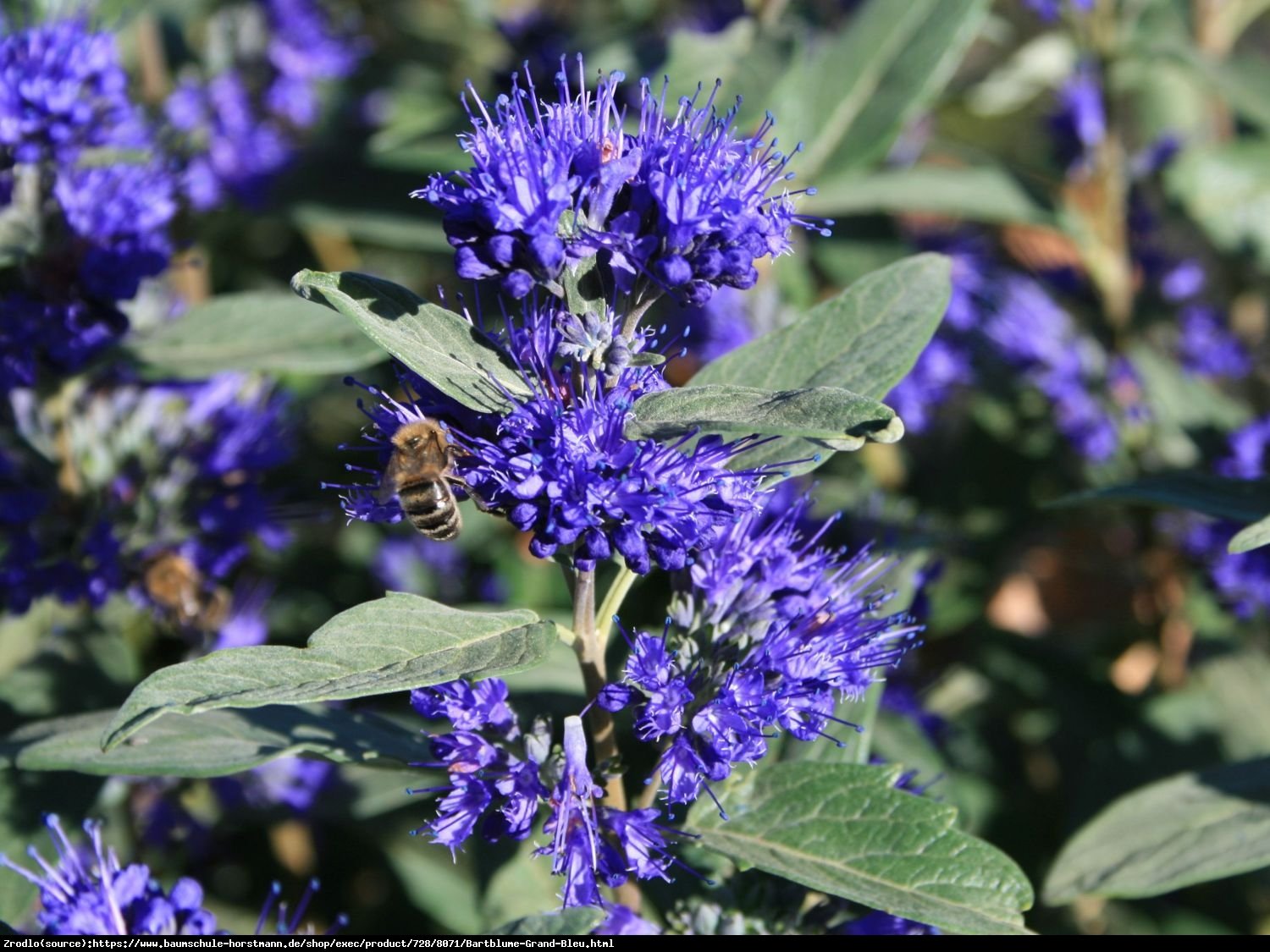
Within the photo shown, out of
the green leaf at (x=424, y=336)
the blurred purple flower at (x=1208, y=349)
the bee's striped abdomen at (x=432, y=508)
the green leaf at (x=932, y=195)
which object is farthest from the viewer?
the blurred purple flower at (x=1208, y=349)

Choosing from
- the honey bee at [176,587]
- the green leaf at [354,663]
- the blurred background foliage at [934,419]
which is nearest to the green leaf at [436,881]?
the blurred background foliage at [934,419]

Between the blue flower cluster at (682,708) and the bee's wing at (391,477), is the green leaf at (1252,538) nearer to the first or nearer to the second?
the blue flower cluster at (682,708)

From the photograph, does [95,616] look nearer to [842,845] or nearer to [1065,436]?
[842,845]

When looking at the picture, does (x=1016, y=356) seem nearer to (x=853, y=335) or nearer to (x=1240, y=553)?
(x=1240, y=553)

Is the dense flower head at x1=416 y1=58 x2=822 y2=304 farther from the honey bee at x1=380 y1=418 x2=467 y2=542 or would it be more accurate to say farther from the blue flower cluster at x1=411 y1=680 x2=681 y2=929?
the blue flower cluster at x1=411 y1=680 x2=681 y2=929

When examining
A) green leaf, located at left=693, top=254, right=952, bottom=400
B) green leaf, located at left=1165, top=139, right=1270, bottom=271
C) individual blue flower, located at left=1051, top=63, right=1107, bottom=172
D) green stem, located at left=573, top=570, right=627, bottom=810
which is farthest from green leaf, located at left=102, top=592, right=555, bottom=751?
green leaf, located at left=1165, top=139, right=1270, bottom=271

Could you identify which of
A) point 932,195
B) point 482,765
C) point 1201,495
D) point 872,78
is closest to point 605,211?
point 482,765
